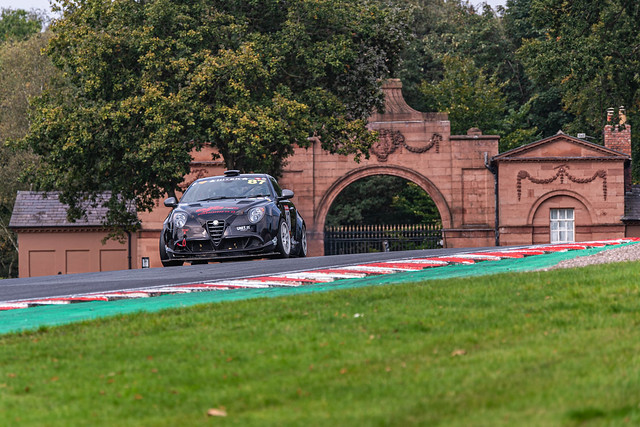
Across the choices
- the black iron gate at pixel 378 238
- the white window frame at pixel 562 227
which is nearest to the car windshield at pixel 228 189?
the black iron gate at pixel 378 238

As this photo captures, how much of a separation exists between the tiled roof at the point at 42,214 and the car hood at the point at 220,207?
27213 millimetres

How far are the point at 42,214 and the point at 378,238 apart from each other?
54.4ft

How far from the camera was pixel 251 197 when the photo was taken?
19.4 meters

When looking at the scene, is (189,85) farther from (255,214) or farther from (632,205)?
(632,205)

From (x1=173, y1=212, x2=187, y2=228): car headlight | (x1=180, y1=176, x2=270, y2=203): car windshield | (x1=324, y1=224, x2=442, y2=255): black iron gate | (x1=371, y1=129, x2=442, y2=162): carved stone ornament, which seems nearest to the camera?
(x1=173, y1=212, x2=187, y2=228): car headlight

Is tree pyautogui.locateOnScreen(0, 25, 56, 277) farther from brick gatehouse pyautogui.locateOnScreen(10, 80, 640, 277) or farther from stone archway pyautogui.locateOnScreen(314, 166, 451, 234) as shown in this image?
stone archway pyautogui.locateOnScreen(314, 166, 451, 234)

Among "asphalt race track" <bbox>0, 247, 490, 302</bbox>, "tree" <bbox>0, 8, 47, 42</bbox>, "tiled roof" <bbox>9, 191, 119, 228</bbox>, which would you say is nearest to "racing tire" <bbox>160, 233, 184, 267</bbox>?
"asphalt race track" <bbox>0, 247, 490, 302</bbox>

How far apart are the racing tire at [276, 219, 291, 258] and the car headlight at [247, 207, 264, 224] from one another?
66 centimetres

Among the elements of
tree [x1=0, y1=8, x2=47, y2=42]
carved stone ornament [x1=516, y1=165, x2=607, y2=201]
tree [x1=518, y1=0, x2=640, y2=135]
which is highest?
tree [x1=0, y1=8, x2=47, y2=42]

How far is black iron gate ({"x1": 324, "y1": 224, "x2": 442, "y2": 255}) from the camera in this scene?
42.7m

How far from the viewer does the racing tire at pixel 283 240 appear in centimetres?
1911

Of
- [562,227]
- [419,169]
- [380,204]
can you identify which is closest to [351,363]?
[419,169]

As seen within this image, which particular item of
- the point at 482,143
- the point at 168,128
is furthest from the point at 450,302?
the point at 482,143

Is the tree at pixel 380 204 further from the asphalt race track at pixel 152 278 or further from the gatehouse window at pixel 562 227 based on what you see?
the asphalt race track at pixel 152 278
